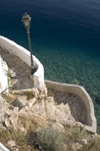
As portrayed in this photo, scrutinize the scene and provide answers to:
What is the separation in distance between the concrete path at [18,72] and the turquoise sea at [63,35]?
5.34m

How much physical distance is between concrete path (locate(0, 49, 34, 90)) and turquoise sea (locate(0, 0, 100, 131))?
5.34 metres

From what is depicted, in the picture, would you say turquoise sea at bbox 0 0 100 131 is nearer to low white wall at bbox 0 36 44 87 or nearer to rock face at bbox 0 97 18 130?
low white wall at bbox 0 36 44 87

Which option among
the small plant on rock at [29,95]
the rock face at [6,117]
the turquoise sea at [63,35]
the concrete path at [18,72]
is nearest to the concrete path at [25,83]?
the concrete path at [18,72]

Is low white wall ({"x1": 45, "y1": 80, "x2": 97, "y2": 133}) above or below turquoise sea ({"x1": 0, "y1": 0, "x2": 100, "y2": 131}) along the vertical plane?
below

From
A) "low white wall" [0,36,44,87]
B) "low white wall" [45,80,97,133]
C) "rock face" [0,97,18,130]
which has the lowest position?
"low white wall" [45,80,97,133]

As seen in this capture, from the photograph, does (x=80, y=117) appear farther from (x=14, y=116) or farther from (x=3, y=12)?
(x=3, y=12)

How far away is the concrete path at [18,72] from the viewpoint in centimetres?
839

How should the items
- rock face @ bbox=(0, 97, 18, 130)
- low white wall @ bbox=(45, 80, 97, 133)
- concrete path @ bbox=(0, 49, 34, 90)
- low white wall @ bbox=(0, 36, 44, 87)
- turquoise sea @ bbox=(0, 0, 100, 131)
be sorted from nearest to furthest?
rock face @ bbox=(0, 97, 18, 130), low white wall @ bbox=(0, 36, 44, 87), concrete path @ bbox=(0, 49, 34, 90), low white wall @ bbox=(45, 80, 97, 133), turquoise sea @ bbox=(0, 0, 100, 131)

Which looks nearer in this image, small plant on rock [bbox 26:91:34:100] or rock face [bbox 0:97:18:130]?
rock face [bbox 0:97:18:130]

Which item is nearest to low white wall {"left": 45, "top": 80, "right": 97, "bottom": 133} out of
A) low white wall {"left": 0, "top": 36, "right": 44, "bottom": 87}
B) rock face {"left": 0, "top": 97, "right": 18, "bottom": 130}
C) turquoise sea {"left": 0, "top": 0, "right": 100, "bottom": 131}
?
turquoise sea {"left": 0, "top": 0, "right": 100, "bottom": 131}

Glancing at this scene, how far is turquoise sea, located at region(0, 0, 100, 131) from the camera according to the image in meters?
14.8

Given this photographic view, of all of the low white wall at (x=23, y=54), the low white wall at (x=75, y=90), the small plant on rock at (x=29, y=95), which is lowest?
the low white wall at (x=75, y=90)

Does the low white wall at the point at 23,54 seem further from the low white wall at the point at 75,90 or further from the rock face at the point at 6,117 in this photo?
the low white wall at the point at 75,90

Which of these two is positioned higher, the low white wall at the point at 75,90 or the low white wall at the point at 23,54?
the low white wall at the point at 23,54
